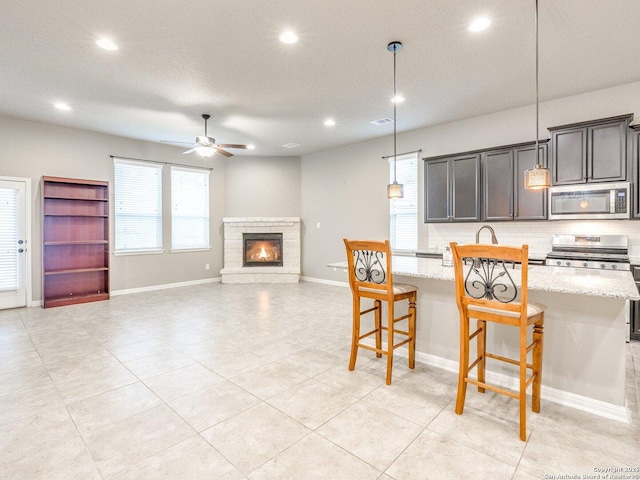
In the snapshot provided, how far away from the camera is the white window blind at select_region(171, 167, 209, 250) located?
7.04 meters

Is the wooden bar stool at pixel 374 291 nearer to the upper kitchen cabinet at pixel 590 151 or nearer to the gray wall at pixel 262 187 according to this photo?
the upper kitchen cabinet at pixel 590 151

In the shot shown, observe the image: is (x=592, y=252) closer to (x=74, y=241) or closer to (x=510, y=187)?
(x=510, y=187)

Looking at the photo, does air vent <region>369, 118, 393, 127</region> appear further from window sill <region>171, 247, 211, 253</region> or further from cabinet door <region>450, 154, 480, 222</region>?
window sill <region>171, 247, 211, 253</region>

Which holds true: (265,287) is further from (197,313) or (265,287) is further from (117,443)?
(117,443)

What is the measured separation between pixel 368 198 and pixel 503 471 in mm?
5317

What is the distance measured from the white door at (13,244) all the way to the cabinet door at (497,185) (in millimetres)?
7114

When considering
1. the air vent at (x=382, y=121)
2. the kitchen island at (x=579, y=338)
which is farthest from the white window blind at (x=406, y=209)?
the kitchen island at (x=579, y=338)

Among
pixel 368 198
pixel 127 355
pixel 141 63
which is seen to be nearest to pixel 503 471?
pixel 127 355

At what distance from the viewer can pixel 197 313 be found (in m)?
4.88

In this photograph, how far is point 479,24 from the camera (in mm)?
A: 2826

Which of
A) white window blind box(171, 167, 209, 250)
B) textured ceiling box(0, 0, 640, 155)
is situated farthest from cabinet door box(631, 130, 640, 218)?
white window blind box(171, 167, 209, 250)

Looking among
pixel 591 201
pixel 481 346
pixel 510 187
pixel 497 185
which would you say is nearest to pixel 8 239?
pixel 481 346

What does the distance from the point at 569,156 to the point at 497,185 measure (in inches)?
33.7

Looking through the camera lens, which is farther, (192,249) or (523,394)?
(192,249)
